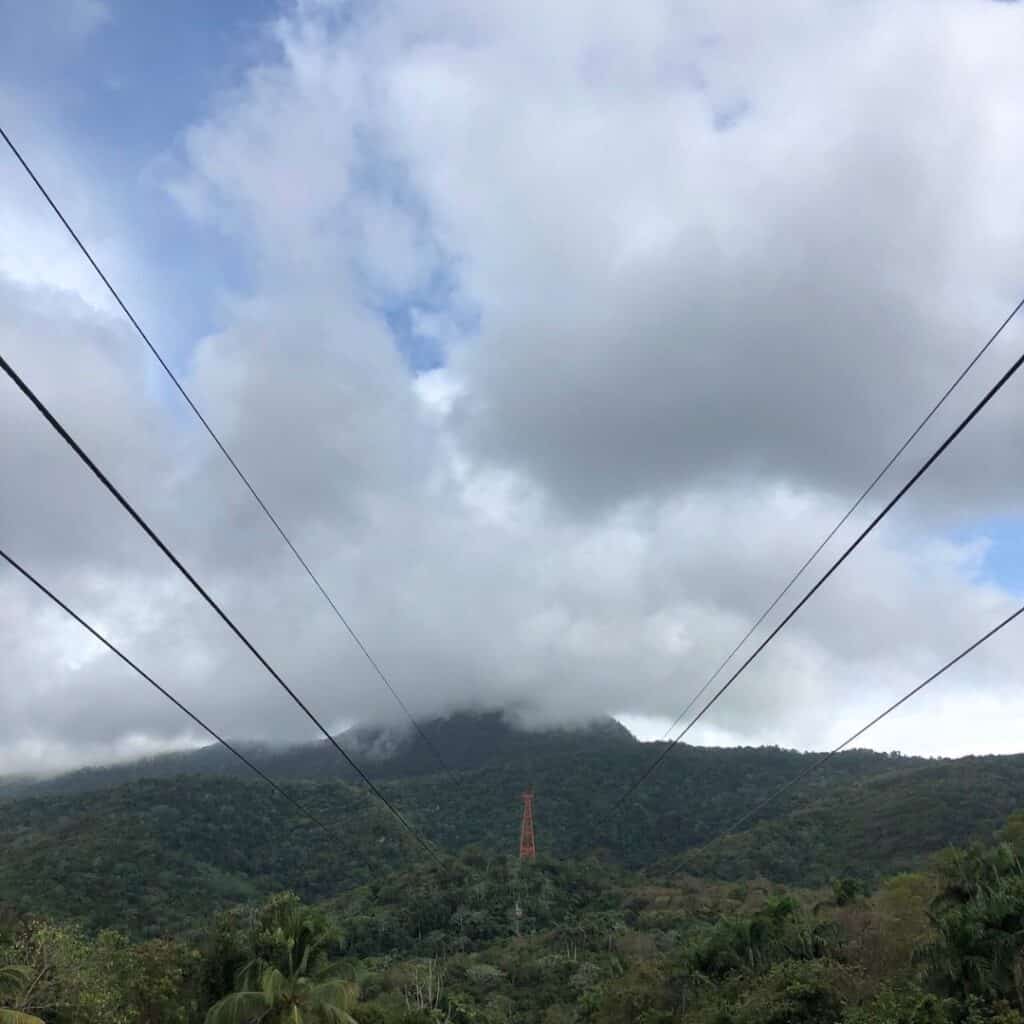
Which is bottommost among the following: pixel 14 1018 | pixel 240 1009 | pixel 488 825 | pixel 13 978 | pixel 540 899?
pixel 14 1018

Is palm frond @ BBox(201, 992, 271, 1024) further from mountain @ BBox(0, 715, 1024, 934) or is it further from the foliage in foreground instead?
mountain @ BBox(0, 715, 1024, 934)

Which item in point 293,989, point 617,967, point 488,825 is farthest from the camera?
point 488,825

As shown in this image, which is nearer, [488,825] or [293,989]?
[293,989]

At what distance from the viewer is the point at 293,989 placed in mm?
27609

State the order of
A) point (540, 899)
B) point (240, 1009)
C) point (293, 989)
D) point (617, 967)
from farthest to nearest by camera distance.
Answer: point (540, 899) → point (617, 967) → point (293, 989) → point (240, 1009)

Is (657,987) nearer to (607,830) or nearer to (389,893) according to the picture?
(389,893)

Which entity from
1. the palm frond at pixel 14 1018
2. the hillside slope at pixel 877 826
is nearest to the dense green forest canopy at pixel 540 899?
the palm frond at pixel 14 1018

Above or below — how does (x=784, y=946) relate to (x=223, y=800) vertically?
below

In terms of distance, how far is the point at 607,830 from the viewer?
463 ft

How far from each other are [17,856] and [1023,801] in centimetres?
10687

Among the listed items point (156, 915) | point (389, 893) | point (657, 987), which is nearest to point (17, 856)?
point (156, 915)

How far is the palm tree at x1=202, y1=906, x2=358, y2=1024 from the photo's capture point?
26.6 meters

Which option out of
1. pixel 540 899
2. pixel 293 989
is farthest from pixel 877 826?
pixel 293 989

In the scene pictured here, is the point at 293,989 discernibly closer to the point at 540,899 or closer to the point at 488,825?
the point at 540,899
